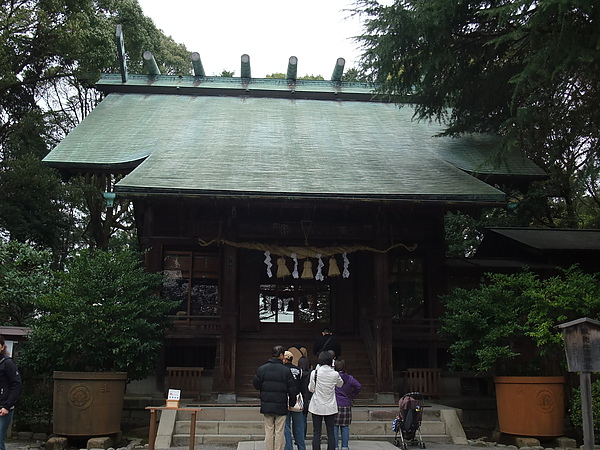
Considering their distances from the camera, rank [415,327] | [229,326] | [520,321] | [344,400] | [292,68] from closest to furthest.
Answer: [344,400], [520,321], [229,326], [415,327], [292,68]

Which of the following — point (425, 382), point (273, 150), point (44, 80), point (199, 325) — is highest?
point (44, 80)

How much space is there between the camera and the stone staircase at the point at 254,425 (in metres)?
10.1

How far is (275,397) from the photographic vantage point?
7680mm

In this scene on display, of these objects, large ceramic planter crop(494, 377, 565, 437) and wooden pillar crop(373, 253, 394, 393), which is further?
wooden pillar crop(373, 253, 394, 393)

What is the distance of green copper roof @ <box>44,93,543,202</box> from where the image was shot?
484 inches

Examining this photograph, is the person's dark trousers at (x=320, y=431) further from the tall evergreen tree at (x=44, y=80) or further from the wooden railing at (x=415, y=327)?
the tall evergreen tree at (x=44, y=80)

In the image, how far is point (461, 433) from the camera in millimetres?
10414

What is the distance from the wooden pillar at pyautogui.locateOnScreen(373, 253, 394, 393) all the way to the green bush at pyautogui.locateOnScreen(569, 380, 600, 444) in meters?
3.53

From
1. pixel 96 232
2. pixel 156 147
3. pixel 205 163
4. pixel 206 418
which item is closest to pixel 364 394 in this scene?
pixel 206 418

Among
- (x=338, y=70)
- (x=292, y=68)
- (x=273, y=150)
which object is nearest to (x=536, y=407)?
(x=273, y=150)

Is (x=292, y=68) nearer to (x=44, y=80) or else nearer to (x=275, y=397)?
(x=44, y=80)

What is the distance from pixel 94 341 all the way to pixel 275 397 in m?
4.21

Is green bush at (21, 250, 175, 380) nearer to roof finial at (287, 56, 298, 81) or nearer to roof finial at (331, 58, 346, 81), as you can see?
roof finial at (287, 56, 298, 81)

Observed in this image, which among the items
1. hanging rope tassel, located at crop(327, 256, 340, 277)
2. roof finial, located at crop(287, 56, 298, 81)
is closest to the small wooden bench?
hanging rope tassel, located at crop(327, 256, 340, 277)
